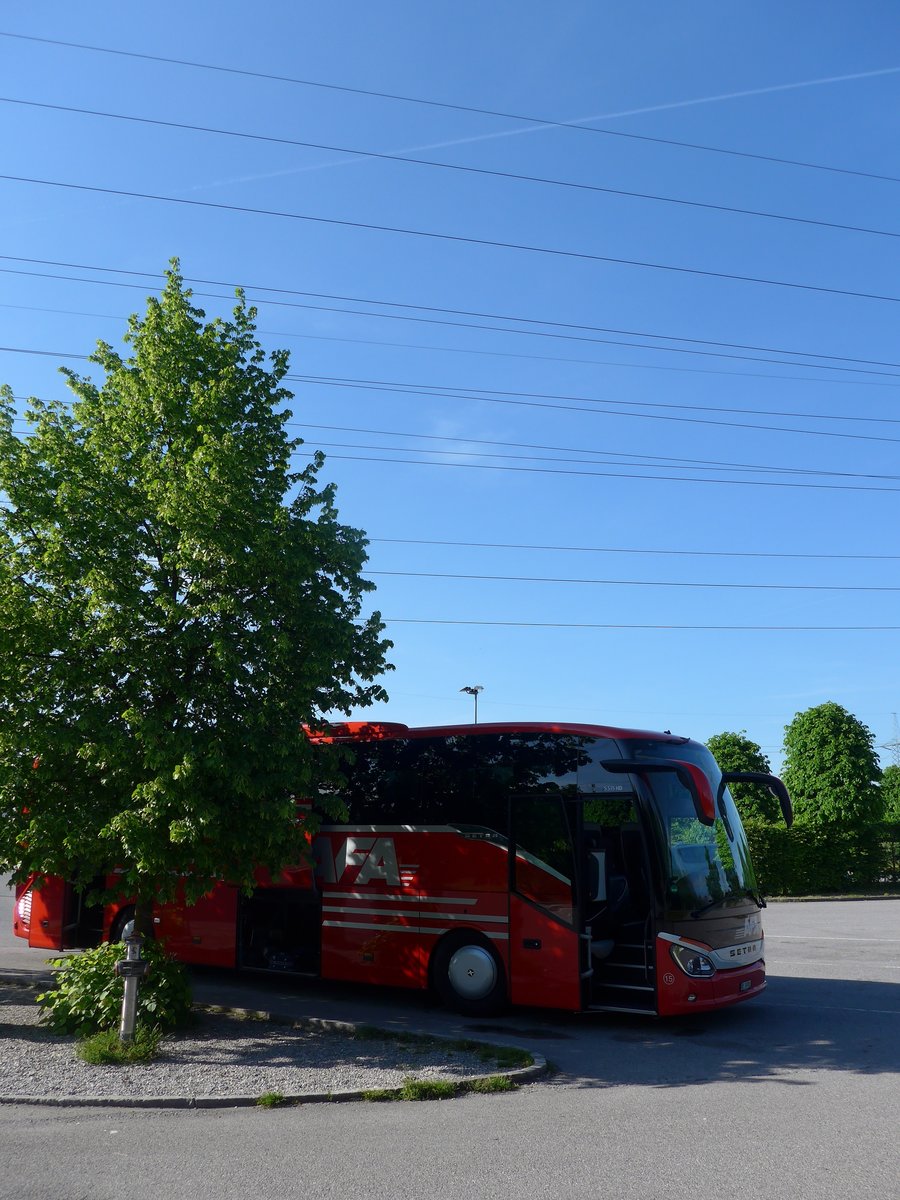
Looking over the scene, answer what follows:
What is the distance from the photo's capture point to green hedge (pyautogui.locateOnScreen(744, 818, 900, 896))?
31.7 meters

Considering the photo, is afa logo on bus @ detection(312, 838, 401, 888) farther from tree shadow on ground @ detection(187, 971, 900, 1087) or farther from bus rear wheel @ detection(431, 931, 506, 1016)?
tree shadow on ground @ detection(187, 971, 900, 1087)

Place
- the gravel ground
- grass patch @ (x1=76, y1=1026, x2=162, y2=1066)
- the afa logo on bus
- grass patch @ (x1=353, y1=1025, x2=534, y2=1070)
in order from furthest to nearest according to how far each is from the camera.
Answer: the afa logo on bus < grass patch @ (x1=353, y1=1025, x2=534, y2=1070) < grass patch @ (x1=76, y1=1026, x2=162, y2=1066) < the gravel ground

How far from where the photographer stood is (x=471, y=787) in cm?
1202

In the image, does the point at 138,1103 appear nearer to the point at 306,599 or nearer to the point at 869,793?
the point at 306,599

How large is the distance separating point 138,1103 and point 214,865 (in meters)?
2.74

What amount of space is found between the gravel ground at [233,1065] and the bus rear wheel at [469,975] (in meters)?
1.79

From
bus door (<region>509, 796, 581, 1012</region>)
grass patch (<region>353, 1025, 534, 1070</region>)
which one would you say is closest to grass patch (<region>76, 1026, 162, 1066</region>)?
grass patch (<region>353, 1025, 534, 1070</region>)

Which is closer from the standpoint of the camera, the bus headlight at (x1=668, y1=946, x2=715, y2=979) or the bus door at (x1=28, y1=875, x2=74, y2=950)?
the bus headlight at (x1=668, y1=946, x2=715, y2=979)

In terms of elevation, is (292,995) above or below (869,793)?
below

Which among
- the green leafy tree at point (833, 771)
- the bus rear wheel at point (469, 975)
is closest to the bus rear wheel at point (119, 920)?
the bus rear wheel at point (469, 975)

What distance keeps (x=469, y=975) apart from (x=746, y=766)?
2524 centimetres

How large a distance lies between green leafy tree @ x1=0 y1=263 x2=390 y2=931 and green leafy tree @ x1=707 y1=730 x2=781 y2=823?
2496 cm

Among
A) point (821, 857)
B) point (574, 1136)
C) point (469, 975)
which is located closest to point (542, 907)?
point (469, 975)

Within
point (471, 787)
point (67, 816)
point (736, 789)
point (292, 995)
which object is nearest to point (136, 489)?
point (67, 816)
